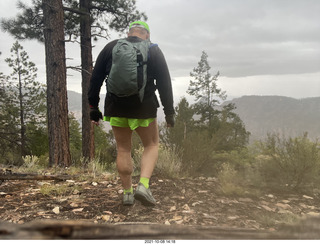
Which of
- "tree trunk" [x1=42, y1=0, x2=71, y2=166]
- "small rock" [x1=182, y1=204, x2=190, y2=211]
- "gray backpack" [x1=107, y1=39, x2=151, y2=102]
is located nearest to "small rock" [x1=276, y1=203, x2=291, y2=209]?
"small rock" [x1=182, y1=204, x2=190, y2=211]

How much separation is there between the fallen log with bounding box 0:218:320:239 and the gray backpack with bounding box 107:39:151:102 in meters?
1.45

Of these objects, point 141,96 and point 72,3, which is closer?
point 141,96

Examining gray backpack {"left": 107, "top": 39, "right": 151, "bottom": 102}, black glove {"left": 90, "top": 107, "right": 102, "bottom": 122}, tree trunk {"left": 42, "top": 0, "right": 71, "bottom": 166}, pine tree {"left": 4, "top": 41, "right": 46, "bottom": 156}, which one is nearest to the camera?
gray backpack {"left": 107, "top": 39, "right": 151, "bottom": 102}

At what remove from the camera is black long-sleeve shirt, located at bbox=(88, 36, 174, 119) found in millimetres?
2438

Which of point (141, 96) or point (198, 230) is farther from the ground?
point (141, 96)

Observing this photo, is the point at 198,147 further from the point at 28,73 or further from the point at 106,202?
the point at 28,73

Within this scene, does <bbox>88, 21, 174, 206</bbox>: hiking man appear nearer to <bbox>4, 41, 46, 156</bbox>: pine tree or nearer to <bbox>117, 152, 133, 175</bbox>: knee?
<bbox>117, 152, 133, 175</bbox>: knee

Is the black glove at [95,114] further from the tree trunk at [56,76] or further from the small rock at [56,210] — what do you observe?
the tree trunk at [56,76]

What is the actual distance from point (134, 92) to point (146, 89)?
0.17 metres

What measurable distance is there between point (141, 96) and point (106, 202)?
58.7 inches

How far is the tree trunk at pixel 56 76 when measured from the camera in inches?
270

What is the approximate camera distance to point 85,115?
9875 millimetres

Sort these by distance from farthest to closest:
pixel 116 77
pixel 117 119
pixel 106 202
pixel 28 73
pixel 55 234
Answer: pixel 28 73
pixel 106 202
pixel 117 119
pixel 116 77
pixel 55 234
